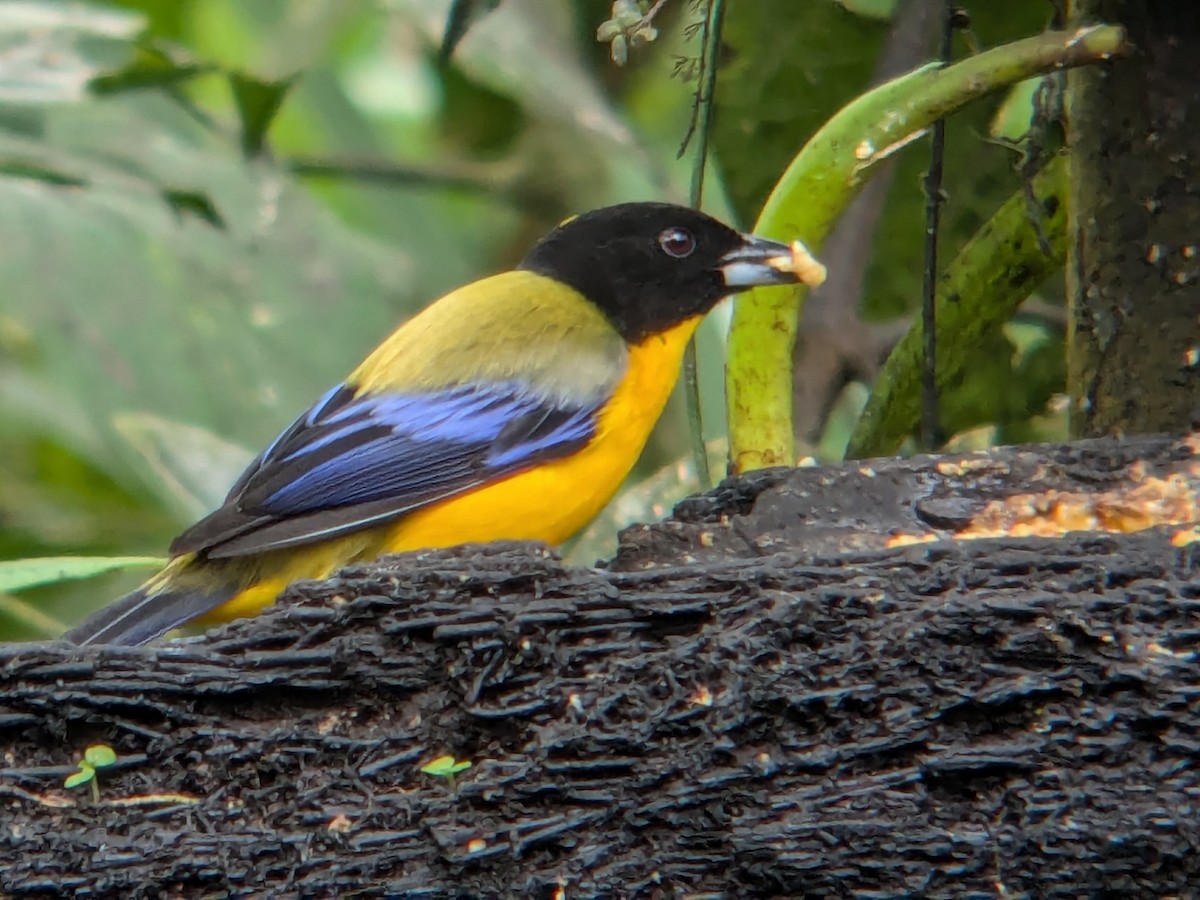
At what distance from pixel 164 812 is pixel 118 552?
2.04m

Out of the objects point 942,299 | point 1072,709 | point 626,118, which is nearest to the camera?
point 1072,709

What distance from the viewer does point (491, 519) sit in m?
2.93

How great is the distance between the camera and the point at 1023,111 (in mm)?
3807

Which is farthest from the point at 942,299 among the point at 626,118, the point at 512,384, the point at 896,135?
the point at 626,118

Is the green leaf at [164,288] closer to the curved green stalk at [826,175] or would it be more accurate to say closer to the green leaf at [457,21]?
the green leaf at [457,21]

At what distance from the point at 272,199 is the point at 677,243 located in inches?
42.9

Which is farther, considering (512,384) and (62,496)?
(62,496)

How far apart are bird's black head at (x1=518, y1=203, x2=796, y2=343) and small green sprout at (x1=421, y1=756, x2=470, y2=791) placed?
75.9 inches

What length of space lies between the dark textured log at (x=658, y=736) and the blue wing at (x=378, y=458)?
1.23 metres

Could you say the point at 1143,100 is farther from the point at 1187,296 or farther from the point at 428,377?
the point at 428,377

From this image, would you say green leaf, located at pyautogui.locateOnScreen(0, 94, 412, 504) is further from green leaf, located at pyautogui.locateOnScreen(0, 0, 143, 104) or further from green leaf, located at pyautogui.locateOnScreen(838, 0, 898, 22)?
green leaf, located at pyautogui.locateOnScreen(838, 0, 898, 22)

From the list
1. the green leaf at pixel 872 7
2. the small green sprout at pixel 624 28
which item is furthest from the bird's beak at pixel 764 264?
the green leaf at pixel 872 7

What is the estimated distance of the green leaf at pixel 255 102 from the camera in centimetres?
360

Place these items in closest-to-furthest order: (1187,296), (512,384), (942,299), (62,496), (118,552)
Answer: (1187,296) < (942,299) < (512,384) < (118,552) < (62,496)
